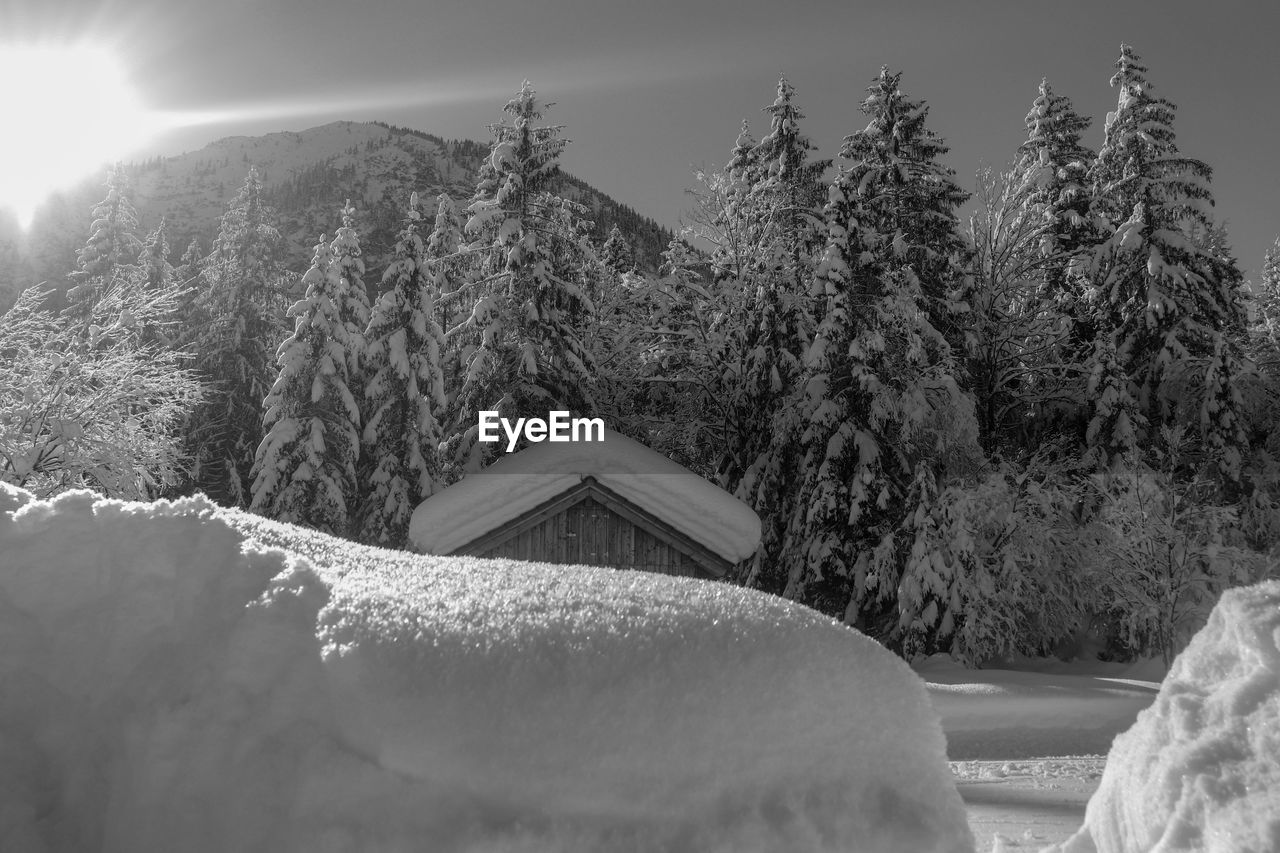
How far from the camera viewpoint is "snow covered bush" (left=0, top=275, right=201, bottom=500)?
19047 millimetres

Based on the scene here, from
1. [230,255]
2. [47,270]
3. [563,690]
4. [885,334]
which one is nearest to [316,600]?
[563,690]

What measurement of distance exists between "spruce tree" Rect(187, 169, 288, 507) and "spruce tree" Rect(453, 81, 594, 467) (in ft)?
40.2

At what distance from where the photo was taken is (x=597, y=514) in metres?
18.8

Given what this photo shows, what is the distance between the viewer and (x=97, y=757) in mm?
2174

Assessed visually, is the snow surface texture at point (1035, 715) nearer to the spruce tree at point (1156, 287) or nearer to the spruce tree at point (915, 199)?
the spruce tree at point (1156, 287)

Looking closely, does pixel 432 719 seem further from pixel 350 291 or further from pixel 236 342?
pixel 236 342

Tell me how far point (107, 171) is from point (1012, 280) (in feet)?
113

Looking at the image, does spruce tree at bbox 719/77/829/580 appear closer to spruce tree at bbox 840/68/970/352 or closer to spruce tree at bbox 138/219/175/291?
spruce tree at bbox 840/68/970/352

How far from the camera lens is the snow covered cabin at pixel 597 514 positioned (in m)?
18.0

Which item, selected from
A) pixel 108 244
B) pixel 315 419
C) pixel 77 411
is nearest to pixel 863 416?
pixel 315 419

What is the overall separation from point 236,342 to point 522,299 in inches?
620

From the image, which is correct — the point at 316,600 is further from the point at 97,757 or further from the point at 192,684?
the point at 97,757

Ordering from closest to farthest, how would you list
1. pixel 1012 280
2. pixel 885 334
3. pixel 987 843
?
pixel 987 843, pixel 885 334, pixel 1012 280

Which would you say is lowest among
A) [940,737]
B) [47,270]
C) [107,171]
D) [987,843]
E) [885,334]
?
[987,843]
